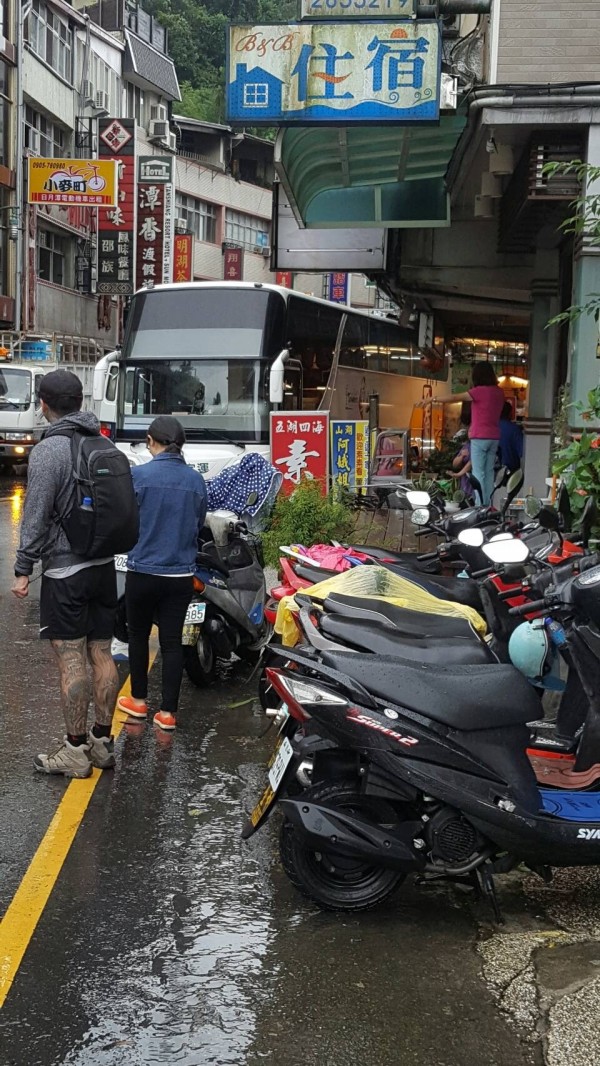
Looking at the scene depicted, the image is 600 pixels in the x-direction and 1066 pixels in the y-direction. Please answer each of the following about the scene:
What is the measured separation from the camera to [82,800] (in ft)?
17.6

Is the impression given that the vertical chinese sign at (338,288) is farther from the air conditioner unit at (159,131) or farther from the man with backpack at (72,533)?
the man with backpack at (72,533)

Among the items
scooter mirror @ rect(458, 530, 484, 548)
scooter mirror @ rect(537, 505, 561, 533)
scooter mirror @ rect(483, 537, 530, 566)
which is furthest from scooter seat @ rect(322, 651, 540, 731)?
scooter mirror @ rect(458, 530, 484, 548)

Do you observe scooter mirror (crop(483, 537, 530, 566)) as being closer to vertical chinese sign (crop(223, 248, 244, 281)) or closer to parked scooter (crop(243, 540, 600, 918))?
parked scooter (crop(243, 540, 600, 918))

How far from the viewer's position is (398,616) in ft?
16.8

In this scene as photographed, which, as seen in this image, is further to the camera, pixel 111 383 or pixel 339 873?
pixel 111 383

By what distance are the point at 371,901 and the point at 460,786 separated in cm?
57

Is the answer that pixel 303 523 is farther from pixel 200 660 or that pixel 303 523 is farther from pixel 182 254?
pixel 182 254

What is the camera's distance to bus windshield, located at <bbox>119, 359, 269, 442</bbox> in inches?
581

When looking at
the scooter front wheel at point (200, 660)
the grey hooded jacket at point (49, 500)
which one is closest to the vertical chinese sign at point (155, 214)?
the scooter front wheel at point (200, 660)

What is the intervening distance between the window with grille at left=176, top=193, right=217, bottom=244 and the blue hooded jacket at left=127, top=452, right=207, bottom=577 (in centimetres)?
4484

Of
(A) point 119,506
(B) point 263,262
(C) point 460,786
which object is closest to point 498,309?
(A) point 119,506

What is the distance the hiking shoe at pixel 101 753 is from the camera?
19.1 feet

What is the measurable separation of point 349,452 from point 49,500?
28.2 feet

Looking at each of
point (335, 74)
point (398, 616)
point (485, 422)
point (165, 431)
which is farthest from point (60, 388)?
point (485, 422)
